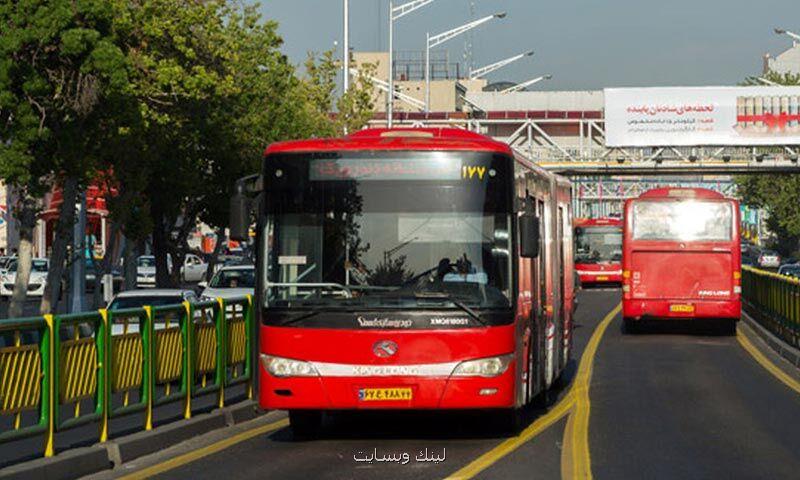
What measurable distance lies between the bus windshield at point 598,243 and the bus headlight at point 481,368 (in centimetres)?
5566

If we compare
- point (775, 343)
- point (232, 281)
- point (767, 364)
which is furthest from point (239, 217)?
point (232, 281)

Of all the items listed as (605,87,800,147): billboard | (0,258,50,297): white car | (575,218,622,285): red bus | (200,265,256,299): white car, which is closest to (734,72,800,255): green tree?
(605,87,800,147): billboard

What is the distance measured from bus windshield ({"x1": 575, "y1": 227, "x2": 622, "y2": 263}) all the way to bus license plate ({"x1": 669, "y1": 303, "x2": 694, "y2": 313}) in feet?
111

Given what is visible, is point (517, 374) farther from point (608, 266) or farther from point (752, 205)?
point (752, 205)

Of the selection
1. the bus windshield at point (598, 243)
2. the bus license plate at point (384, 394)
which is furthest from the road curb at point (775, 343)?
the bus windshield at point (598, 243)

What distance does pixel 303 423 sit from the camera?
1680cm

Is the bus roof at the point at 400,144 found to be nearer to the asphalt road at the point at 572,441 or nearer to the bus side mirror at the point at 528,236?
the bus side mirror at the point at 528,236

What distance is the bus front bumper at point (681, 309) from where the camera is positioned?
3684 centimetres

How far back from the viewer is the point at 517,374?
53.1ft

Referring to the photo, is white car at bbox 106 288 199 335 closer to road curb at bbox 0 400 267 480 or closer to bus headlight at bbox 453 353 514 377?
road curb at bbox 0 400 267 480

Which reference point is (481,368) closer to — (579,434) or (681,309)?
(579,434)

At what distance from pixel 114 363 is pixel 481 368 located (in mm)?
3392

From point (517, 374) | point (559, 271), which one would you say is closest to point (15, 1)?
point (559, 271)

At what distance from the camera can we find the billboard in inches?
3322
